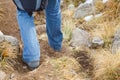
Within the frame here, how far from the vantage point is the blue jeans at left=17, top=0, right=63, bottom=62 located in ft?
13.8

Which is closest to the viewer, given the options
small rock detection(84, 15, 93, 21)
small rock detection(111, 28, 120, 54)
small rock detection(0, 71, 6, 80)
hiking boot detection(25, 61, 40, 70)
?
small rock detection(0, 71, 6, 80)

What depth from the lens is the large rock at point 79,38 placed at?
5.16 meters

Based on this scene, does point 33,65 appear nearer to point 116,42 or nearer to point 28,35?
point 28,35

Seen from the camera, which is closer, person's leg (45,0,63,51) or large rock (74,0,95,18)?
person's leg (45,0,63,51)

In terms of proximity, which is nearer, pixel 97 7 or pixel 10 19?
pixel 10 19

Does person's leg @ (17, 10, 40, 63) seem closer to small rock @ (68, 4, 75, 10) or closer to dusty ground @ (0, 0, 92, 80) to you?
dusty ground @ (0, 0, 92, 80)

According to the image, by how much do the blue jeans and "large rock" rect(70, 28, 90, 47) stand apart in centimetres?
49

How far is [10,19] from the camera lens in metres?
5.84

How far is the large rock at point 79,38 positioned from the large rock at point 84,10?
3.32ft

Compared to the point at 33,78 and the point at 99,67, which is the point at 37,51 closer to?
the point at 33,78

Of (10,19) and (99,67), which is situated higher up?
(99,67)

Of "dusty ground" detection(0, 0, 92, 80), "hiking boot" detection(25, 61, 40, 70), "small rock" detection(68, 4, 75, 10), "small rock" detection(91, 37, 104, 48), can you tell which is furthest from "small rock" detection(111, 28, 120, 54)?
"small rock" detection(68, 4, 75, 10)

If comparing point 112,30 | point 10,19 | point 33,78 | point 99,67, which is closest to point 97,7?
point 112,30

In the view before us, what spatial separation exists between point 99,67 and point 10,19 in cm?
196
